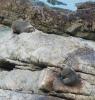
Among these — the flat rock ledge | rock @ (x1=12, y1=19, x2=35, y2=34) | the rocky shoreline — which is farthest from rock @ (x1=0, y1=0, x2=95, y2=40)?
the flat rock ledge

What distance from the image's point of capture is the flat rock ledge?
29.5 ft

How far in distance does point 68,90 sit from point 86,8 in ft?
25.9

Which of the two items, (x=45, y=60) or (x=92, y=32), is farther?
(x=92, y=32)

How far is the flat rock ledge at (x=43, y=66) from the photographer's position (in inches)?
353

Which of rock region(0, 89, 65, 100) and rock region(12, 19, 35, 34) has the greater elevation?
rock region(12, 19, 35, 34)

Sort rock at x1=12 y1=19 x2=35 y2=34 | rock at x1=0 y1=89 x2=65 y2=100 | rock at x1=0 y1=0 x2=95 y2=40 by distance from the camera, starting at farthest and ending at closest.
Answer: rock at x1=0 y1=0 x2=95 y2=40 < rock at x1=12 y1=19 x2=35 y2=34 < rock at x1=0 y1=89 x2=65 y2=100

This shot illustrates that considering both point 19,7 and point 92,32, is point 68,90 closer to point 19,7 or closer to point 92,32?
point 92,32

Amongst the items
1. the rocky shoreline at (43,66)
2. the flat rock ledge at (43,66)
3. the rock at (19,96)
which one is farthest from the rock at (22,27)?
the rock at (19,96)

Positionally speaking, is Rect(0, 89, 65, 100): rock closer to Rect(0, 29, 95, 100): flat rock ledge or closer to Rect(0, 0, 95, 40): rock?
Rect(0, 29, 95, 100): flat rock ledge

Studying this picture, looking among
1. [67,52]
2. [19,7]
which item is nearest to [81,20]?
[19,7]

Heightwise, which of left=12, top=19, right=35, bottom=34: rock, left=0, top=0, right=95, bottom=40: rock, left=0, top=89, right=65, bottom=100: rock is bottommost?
left=0, top=89, right=65, bottom=100: rock

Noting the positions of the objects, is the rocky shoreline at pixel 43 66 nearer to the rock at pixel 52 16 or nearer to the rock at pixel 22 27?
the rock at pixel 22 27

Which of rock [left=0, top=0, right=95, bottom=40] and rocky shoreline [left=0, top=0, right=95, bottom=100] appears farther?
rock [left=0, top=0, right=95, bottom=40]

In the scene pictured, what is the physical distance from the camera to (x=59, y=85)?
905 centimetres
